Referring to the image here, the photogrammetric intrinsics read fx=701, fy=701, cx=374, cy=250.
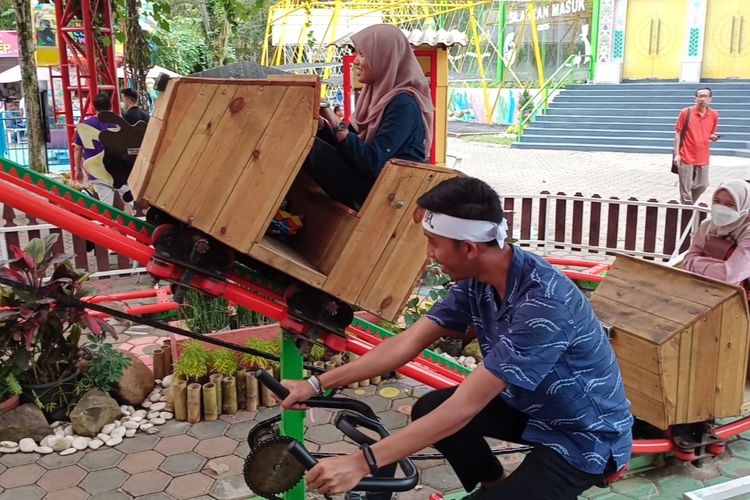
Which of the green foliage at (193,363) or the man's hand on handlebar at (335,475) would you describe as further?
the green foliage at (193,363)

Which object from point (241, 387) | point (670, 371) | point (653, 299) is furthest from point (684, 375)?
point (241, 387)

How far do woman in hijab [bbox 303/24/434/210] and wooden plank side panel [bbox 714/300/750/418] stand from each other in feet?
5.66

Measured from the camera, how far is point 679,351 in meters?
3.28

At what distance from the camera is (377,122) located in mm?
2715

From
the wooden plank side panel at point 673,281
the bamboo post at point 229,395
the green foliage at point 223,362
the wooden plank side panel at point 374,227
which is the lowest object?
the bamboo post at point 229,395

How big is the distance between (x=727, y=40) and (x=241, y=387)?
860 inches

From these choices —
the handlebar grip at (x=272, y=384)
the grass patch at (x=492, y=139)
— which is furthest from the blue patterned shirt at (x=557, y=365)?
the grass patch at (x=492, y=139)

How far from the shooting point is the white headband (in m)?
1.84

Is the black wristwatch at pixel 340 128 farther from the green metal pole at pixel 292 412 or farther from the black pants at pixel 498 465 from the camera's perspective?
the black pants at pixel 498 465

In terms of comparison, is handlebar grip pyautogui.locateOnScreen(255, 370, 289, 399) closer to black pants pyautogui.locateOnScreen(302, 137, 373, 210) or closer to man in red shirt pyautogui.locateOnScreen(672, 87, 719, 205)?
black pants pyautogui.locateOnScreen(302, 137, 373, 210)

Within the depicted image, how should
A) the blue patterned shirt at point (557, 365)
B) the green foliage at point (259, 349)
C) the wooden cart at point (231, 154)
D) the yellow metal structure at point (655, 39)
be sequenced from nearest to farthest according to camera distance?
the blue patterned shirt at point (557, 365)
the wooden cart at point (231, 154)
the green foliage at point (259, 349)
the yellow metal structure at point (655, 39)

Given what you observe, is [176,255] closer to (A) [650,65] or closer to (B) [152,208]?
(B) [152,208]

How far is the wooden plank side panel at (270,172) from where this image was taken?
2336 millimetres

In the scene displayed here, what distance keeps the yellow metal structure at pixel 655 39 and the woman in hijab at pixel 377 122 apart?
22114 mm
